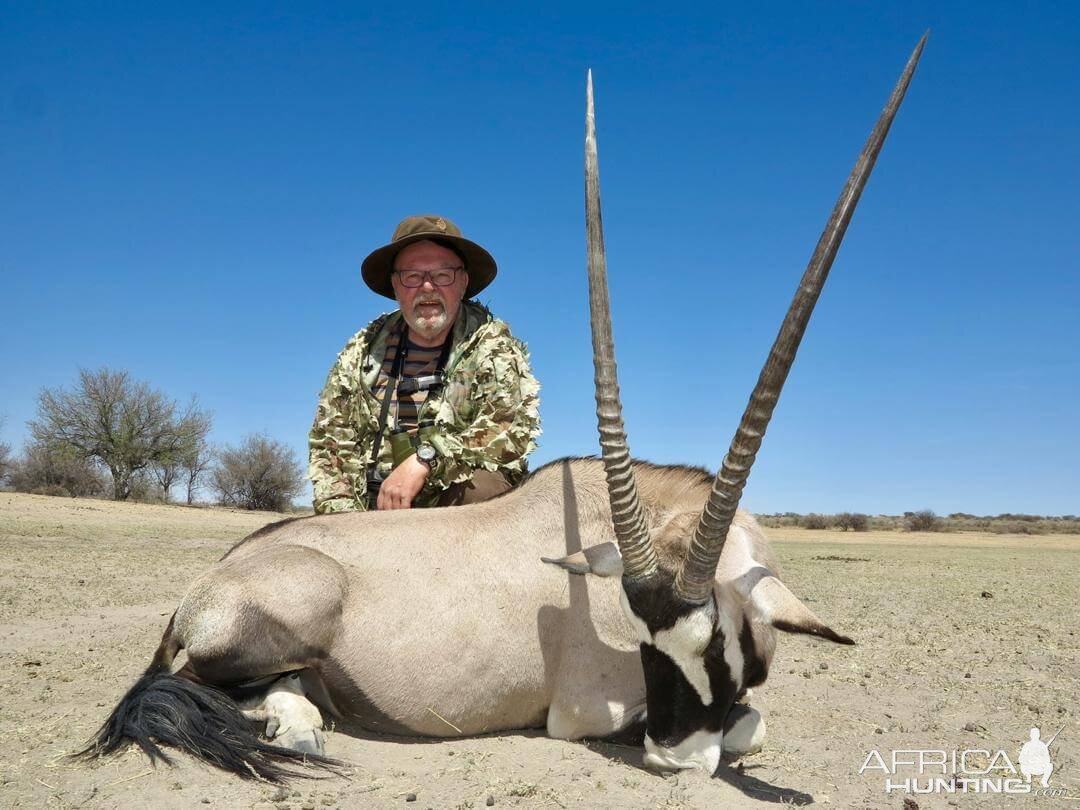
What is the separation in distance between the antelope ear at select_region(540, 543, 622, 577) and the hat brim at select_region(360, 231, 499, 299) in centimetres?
300

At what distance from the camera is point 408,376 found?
251 inches

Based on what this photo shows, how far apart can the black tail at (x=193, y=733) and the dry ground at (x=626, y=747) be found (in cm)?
9

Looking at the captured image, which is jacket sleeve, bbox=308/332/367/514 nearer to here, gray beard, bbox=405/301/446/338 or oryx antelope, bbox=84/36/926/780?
gray beard, bbox=405/301/446/338

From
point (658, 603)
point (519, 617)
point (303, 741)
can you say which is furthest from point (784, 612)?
point (303, 741)

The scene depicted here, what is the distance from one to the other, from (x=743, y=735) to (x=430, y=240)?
13.3 feet

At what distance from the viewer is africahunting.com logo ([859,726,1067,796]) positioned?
3.95m

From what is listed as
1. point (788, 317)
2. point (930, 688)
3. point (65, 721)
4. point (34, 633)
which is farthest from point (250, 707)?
point (930, 688)

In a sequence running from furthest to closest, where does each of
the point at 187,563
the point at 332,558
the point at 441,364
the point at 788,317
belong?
1. the point at 187,563
2. the point at 441,364
3. the point at 332,558
4. the point at 788,317

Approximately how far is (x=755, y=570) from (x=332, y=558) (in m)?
2.20

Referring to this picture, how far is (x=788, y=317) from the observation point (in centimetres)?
344

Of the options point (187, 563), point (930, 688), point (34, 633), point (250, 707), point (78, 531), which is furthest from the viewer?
point (78, 531)

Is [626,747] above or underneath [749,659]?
underneath

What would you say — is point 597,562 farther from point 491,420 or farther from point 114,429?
point 114,429

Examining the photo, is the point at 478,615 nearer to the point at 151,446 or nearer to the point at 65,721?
the point at 65,721
